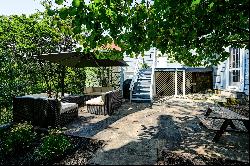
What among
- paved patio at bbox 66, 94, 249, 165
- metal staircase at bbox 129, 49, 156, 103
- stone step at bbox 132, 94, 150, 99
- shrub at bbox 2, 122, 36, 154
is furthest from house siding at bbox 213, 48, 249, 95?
shrub at bbox 2, 122, 36, 154

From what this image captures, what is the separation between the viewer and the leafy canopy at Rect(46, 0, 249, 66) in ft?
15.2

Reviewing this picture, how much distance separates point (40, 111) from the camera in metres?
8.62

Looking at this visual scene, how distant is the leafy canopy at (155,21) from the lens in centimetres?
463

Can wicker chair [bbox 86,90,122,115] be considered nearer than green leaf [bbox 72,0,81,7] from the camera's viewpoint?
No

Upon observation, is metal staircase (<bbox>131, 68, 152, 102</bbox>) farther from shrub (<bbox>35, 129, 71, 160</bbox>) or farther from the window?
shrub (<bbox>35, 129, 71, 160</bbox>)

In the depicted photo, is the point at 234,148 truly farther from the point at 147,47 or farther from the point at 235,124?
the point at 147,47

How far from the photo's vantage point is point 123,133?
7.70 metres

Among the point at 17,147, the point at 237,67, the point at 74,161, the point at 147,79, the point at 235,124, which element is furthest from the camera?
the point at 147,79

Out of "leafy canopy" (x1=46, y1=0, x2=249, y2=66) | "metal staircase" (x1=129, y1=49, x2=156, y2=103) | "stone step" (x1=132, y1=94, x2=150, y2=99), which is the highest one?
"leafy canopy" (x1=46, y1=0, x2=249, y2=66)

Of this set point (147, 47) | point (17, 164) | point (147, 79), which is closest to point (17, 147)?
point (17, 164)

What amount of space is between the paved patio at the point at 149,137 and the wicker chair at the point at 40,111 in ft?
1.88

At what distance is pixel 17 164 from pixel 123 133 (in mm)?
3091

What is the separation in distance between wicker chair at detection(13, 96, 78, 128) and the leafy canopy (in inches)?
117

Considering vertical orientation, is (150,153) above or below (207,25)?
below
